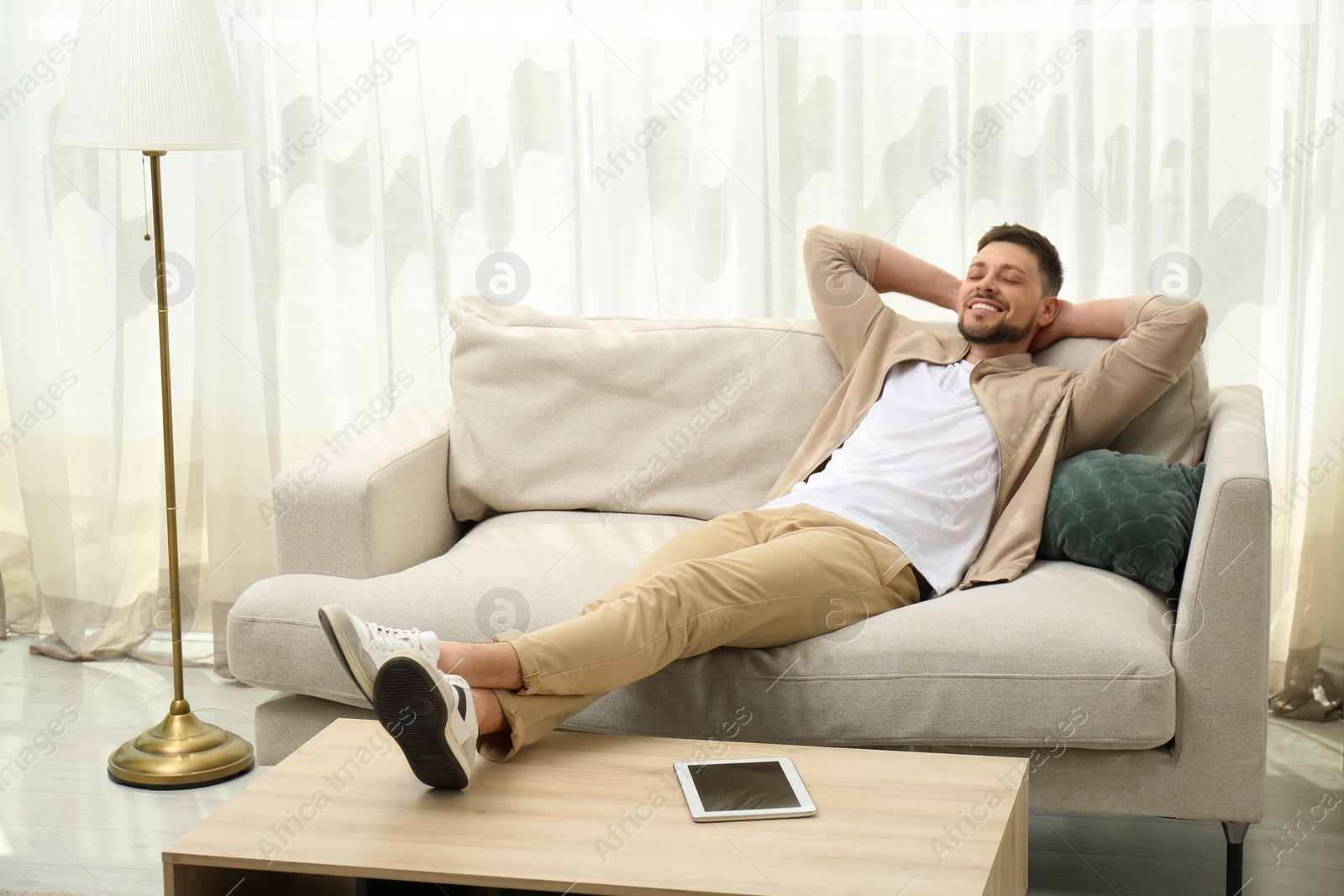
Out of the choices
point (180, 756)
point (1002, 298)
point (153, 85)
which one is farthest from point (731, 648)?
point (153, 85)

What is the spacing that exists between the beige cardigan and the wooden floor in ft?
1.65

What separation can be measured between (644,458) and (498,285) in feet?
2.42

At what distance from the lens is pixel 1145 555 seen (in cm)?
211

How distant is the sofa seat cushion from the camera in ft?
6.01

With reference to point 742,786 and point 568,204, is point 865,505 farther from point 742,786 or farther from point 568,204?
point 568,204

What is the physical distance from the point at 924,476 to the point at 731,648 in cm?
54

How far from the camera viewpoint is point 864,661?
1.90 metres

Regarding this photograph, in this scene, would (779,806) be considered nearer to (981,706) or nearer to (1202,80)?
(981,706)

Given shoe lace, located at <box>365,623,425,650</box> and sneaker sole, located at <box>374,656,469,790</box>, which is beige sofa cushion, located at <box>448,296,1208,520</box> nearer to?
shoe lace, located at <box>365,623,425,650</box>

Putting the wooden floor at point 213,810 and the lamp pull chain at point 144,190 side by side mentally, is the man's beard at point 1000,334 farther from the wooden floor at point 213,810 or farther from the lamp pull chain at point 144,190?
the lamp pull chain at point 144,190

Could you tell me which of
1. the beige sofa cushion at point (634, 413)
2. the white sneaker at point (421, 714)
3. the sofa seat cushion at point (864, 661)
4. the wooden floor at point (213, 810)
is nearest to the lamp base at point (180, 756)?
the wooden floor at point (213, 810)

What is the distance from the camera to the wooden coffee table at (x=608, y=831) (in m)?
1.34

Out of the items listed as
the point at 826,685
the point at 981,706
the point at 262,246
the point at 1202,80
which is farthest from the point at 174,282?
the point at 1202,80

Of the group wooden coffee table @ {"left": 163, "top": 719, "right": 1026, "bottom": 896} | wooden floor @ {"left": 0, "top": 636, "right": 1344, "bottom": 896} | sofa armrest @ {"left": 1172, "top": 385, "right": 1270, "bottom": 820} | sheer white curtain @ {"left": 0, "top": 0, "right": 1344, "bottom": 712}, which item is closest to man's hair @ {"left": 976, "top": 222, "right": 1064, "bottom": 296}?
sheer white curtain @ {"left": 0, "top": 0, "right": 1344, "bottom": 712}
